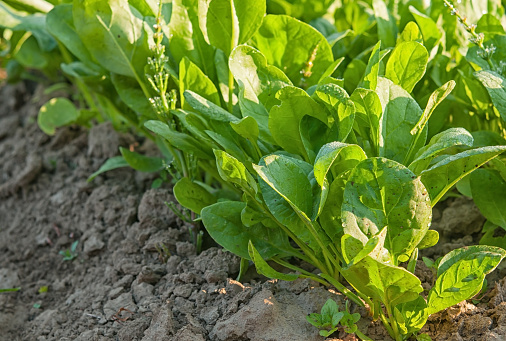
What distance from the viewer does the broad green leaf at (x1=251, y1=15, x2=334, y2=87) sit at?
1.87 m

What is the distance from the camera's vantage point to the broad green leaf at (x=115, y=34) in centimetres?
195

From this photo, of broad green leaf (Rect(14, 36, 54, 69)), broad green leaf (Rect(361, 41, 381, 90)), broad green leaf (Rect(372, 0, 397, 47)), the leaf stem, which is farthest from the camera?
broad green leaf (Rect(14, 36, 54, 69))

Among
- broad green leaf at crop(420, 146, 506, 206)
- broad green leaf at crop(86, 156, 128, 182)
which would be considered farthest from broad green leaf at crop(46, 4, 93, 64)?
broad green leaf at crop(420, 146, 506, 206)

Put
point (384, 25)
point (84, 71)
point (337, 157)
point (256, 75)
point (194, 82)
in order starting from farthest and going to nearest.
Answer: point (84, 71) → point (384, 25) → point (194, 82) → point (256, 75) → point (337, 157)

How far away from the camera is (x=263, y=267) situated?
1.53m

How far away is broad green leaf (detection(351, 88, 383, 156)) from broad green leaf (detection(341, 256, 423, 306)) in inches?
15.5

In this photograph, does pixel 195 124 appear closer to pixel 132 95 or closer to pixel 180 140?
pixel 180 140

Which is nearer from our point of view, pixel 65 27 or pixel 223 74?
pixel 223 74

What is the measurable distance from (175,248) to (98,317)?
0.34 metres

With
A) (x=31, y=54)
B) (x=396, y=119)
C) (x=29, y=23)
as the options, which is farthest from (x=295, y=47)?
(x=31, y=54)

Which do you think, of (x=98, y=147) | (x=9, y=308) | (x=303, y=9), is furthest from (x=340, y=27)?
(x=9, y=308)

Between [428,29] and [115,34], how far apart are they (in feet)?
3.73

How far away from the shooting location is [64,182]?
2502 mm

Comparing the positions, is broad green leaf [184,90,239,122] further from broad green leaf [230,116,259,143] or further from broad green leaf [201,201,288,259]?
broad green leaf [201,201,288,259]
